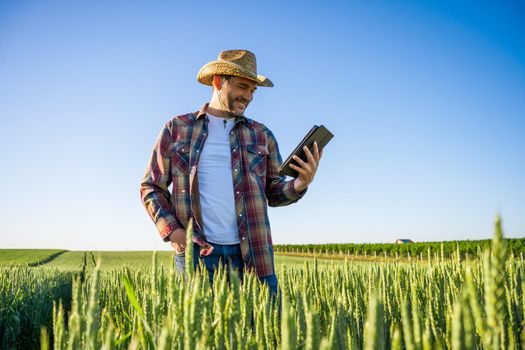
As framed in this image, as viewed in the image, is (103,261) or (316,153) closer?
(316,153)

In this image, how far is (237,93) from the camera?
3.01 meters

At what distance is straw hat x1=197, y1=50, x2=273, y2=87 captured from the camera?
294 cm

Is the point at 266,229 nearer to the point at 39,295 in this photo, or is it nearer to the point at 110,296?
the point at 110,296

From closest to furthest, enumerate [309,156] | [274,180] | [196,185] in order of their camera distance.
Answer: [309,156], [196,185], [274,180]

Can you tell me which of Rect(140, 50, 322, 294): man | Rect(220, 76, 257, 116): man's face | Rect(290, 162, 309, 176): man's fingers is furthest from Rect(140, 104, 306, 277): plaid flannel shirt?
Rect(290, 162, 309, 176): man's fingers

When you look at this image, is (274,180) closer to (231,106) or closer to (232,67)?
(231,106)

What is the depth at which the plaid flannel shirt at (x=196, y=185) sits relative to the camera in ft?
9.22

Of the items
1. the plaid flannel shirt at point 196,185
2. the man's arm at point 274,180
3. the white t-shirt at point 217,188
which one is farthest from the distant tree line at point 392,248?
the white t-shirt at point 217,188

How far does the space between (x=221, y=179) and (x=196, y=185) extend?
0.62 feet

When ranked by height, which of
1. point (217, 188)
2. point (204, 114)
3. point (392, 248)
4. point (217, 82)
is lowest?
point (392, 248)

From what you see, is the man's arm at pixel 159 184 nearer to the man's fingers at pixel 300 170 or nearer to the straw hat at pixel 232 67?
the straw hat at pixel 232 67

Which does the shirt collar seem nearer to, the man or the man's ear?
the man

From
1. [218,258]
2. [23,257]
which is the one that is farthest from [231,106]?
[23,257]

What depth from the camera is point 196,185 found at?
9.35 feet
